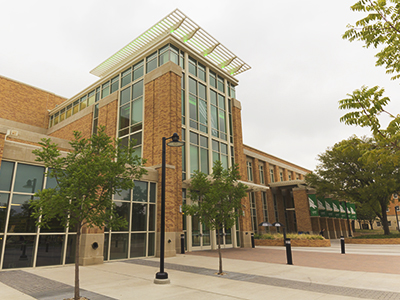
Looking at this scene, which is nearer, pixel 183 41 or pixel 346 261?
pixel 346 261

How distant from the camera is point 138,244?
1655 cm

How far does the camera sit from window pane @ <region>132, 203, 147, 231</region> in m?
16.6

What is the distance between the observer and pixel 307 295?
24.5 feet

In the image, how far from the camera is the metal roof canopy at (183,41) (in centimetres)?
2448

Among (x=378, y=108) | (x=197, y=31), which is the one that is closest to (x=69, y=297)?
(x=378, y=108)

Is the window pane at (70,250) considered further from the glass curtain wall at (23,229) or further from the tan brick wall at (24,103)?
the tan brick wall at (24,103)

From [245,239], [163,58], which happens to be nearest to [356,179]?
[245,239]

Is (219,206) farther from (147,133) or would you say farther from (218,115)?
(218,115)

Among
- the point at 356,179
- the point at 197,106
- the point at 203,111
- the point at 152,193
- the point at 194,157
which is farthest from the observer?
the point at 356,179

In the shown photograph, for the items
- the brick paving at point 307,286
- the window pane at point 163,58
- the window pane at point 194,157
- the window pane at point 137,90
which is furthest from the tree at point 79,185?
the window pane at point 137,90

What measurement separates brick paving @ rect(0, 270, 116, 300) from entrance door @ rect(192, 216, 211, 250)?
1191cm

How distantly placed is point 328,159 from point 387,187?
726 cm

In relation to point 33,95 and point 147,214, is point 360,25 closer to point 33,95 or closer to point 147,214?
point 147,214

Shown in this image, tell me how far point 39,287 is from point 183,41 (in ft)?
76.0
